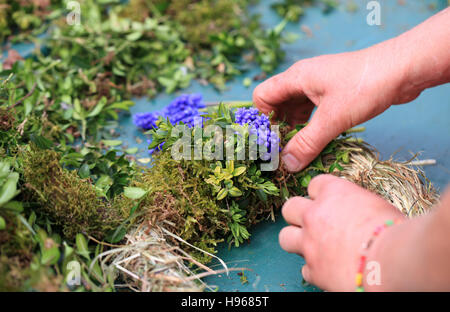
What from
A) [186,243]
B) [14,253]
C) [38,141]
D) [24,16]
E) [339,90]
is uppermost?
[339,90]

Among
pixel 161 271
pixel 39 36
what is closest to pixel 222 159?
pixel 161 271

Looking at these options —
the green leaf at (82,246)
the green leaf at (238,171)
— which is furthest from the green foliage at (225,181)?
the green leaf at (82,246)

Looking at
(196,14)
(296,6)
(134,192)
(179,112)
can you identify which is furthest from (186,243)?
(296,6)

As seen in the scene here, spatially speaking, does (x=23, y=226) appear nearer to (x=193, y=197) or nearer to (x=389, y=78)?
(x=193, y=197)

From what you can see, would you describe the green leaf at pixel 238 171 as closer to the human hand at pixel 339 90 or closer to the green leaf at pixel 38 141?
the human hand at pixel 339 90

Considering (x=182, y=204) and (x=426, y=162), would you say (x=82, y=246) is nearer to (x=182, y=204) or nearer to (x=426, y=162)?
(x=182, y=204)

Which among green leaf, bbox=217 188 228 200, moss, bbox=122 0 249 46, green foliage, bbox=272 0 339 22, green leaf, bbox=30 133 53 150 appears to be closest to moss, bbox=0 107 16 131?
green leaf, bbox=30 133 53 150
